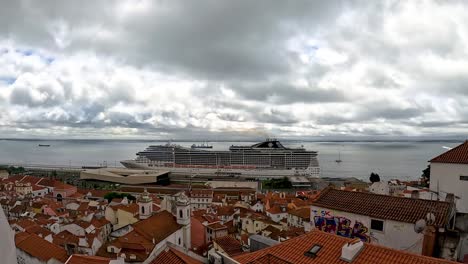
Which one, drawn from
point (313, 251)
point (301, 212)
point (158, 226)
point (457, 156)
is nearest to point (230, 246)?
point (158, 226)

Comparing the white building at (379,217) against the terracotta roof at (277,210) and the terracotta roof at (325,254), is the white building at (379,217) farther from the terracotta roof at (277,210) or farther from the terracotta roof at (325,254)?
the terracotta roof at (277,210)

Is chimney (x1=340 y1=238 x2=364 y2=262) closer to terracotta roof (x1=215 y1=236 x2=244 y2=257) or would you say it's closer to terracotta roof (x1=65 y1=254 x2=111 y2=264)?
terracotta roof (x1=65 y1=254 x2=111 y2=264)

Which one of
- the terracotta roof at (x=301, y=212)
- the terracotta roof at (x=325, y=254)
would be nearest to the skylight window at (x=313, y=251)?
the terracotta roof at (x=325, y=254)

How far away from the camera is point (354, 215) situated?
10820mm

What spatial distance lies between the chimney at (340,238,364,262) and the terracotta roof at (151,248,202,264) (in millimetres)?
5382

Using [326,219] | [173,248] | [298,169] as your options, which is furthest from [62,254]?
[298,169]

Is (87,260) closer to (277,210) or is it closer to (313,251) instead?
(313,251)

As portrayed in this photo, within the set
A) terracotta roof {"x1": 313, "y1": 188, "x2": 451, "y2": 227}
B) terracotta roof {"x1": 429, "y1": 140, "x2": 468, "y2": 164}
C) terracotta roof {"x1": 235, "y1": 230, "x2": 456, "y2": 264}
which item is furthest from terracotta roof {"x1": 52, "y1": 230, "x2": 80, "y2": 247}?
terracotta roof {"x1": 429, "y1": 140, "x2": 468, "y2": 164}

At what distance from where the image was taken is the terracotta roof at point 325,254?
22.0 ft

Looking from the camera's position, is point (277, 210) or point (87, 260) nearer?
point (87, 260)

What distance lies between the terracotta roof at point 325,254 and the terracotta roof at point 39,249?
11.2m

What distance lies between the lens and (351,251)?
271 inches

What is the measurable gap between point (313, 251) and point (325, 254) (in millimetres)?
275

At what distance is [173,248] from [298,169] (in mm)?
60173
